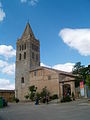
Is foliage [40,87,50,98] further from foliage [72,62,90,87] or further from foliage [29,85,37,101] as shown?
foliage [72,62,90,87]

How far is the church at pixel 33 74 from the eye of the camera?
40481 millimetres

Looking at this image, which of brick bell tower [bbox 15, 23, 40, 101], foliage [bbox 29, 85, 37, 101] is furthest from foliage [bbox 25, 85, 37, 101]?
brick bell tower [bbox 15, 23, 40, 101]

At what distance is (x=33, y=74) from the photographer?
48.9 metres

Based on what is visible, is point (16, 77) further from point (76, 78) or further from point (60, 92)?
point (76, 78)

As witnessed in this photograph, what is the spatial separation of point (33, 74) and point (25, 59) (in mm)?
7743

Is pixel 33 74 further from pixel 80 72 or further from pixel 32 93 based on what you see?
pixel 80 72

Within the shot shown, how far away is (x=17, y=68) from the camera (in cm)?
5600

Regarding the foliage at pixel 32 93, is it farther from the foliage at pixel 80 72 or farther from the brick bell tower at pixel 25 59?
the foliage at pixel 80 72

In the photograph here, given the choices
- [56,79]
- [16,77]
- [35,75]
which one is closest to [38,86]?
[35,75]

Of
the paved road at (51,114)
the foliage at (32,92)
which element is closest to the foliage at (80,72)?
the foliage at (32,92)

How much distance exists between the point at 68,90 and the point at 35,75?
38.4 ft

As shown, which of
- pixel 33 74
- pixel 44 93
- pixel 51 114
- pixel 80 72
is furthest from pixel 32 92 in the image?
pixel 51 114

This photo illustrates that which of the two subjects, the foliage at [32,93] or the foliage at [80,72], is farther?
the foliage at [32,93]

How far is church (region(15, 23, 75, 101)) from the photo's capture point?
40481 mm
